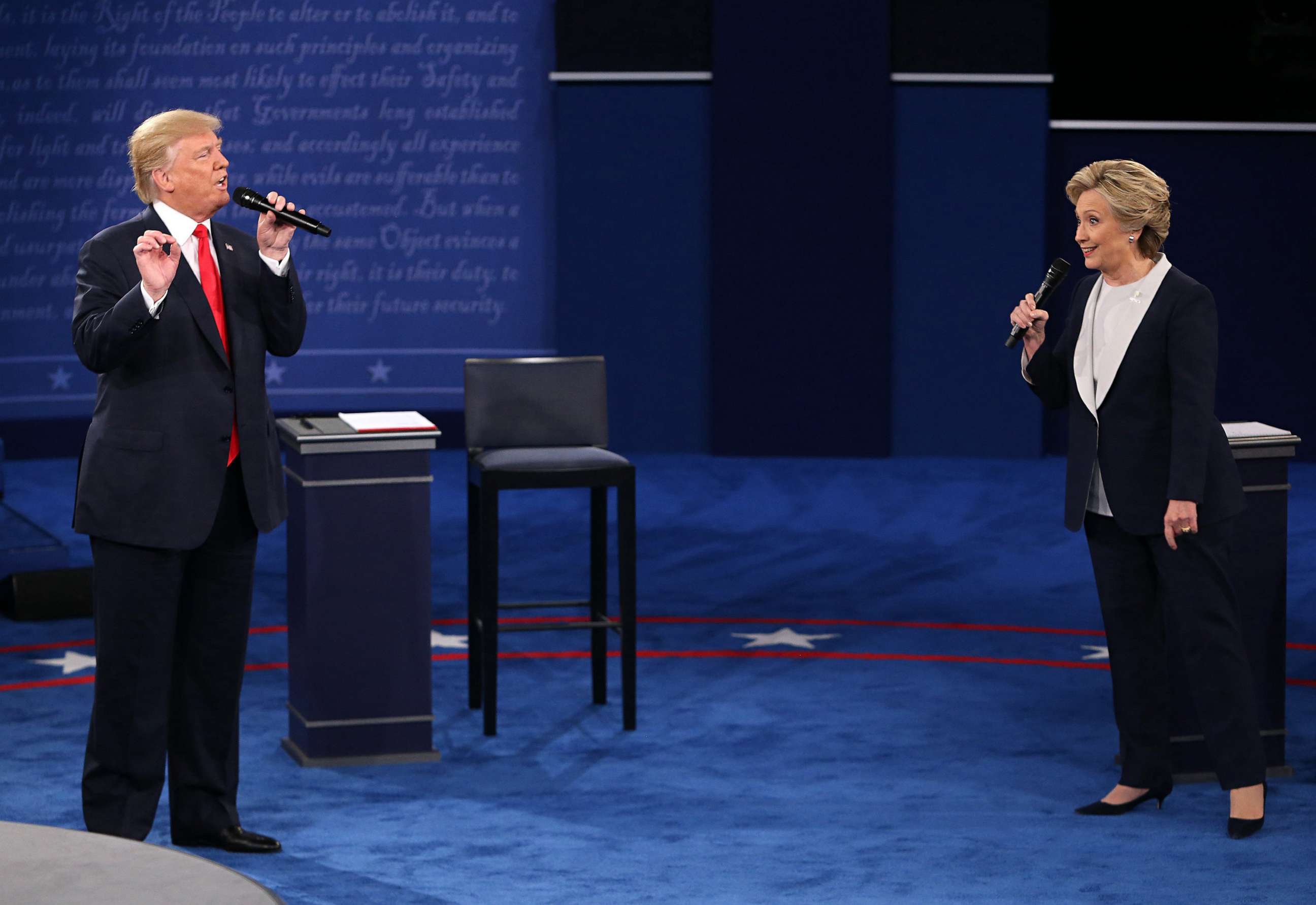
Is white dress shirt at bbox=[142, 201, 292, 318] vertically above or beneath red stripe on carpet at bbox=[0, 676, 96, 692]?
above

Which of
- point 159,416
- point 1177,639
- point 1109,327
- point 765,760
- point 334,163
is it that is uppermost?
point 334,163

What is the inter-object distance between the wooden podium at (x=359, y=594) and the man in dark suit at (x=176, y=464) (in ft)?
2.08

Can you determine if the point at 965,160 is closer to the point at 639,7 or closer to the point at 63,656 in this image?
the point at 639,7

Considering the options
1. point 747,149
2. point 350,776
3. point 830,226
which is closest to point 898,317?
point 830,226

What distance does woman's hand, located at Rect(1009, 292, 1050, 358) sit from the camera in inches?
153

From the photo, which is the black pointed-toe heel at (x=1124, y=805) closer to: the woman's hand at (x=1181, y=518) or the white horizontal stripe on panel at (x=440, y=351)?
the woman's hand at (x=1181, y=518)

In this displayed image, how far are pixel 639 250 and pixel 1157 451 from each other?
6018 millimetres

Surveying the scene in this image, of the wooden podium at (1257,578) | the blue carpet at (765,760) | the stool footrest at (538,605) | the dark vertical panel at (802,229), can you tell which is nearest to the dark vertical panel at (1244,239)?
the dark vertical panel at (802,229)

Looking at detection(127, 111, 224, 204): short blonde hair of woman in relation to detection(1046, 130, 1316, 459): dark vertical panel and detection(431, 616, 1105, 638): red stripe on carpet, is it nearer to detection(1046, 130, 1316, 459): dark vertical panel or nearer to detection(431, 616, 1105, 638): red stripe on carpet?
detection(431, 616, 1105, 638): red stripe on carpet

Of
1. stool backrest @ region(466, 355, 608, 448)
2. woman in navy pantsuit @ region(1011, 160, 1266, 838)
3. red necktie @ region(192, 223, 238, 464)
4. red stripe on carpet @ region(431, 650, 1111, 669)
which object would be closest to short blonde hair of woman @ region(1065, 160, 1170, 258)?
woman in navy pantsuit @ region(1011, 160, 1266, 838)

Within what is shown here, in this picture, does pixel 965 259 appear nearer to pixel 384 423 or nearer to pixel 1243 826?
pixel 384 423

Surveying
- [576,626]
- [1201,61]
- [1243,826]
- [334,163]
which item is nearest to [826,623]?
[576,626]

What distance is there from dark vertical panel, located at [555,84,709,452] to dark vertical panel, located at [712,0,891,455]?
0.62ft

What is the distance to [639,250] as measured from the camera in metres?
9.73
